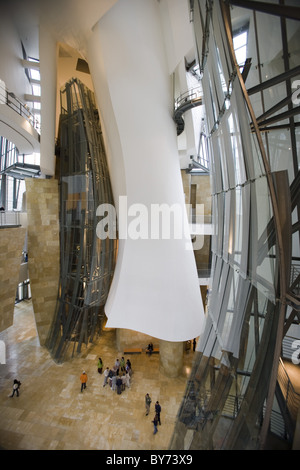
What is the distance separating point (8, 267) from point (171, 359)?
7.56 meters

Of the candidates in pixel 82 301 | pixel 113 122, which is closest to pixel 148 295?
pixel 82 301

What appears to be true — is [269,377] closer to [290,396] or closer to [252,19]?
[290,396]

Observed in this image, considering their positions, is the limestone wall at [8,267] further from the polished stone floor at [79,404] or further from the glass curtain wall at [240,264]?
the glass curtain wall at [240,264]

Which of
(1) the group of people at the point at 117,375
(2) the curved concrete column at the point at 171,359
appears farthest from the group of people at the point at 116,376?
(2) the curved concrete column at the point at 171,359

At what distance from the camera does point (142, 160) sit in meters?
8.79

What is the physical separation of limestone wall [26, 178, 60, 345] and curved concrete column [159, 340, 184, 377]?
19.9 feet

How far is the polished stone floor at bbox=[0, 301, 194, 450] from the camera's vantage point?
616 centimetres

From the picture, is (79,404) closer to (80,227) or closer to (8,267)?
(8,267)

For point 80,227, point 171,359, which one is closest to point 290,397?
point 171,359

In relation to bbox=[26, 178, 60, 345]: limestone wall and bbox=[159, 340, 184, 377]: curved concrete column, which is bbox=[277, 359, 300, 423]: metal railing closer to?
bbox=[159, 340, 184, 377]: curved concrete column

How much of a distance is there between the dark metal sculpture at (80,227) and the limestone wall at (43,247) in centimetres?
35

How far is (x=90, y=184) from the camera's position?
392 inches

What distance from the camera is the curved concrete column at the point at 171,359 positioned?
29.9ft

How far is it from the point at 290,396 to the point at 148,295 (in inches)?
223
